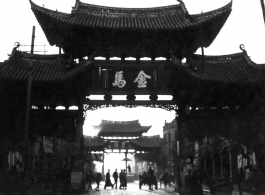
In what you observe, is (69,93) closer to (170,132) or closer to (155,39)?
(155,39)

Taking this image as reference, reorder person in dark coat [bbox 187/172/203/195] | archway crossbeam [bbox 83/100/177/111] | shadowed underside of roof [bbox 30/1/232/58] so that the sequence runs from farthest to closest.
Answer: shadowed underside of roof [bbox 30/1/232/58] < archway crossbeam [bbox 83/100/177/111] < person in dark coat [bbox 187/172/203/195]

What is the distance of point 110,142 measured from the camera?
172 feet

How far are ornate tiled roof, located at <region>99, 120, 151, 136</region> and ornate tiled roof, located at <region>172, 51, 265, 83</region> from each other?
31.8 metres

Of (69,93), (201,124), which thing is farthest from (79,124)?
(201,124)

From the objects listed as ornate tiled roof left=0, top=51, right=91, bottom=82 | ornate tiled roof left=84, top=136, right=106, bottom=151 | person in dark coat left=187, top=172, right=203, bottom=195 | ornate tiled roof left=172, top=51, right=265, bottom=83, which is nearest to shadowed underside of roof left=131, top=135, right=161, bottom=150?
ornate tiled roof left=84, top=136, right=106, bottom=151

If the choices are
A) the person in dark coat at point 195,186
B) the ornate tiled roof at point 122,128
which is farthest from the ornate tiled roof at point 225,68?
the ornate tiled roof at point 122,128

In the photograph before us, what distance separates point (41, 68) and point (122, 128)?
34253 millimetres

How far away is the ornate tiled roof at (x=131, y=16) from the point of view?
1939 cm

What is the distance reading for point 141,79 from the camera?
1844 centimetres

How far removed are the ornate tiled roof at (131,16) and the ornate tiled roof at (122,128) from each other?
99.5ft

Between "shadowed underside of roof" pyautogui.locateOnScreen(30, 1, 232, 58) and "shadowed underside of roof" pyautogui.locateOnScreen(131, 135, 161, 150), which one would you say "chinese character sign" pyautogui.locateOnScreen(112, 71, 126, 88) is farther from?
"shadowed underside of roof" pyautogui.locateOnScreen(131, 135, 161, 150)

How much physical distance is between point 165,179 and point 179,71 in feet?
58.3

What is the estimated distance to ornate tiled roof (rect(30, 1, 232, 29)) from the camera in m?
19.4

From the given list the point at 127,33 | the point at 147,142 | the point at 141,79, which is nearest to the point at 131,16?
the point at 127,33
